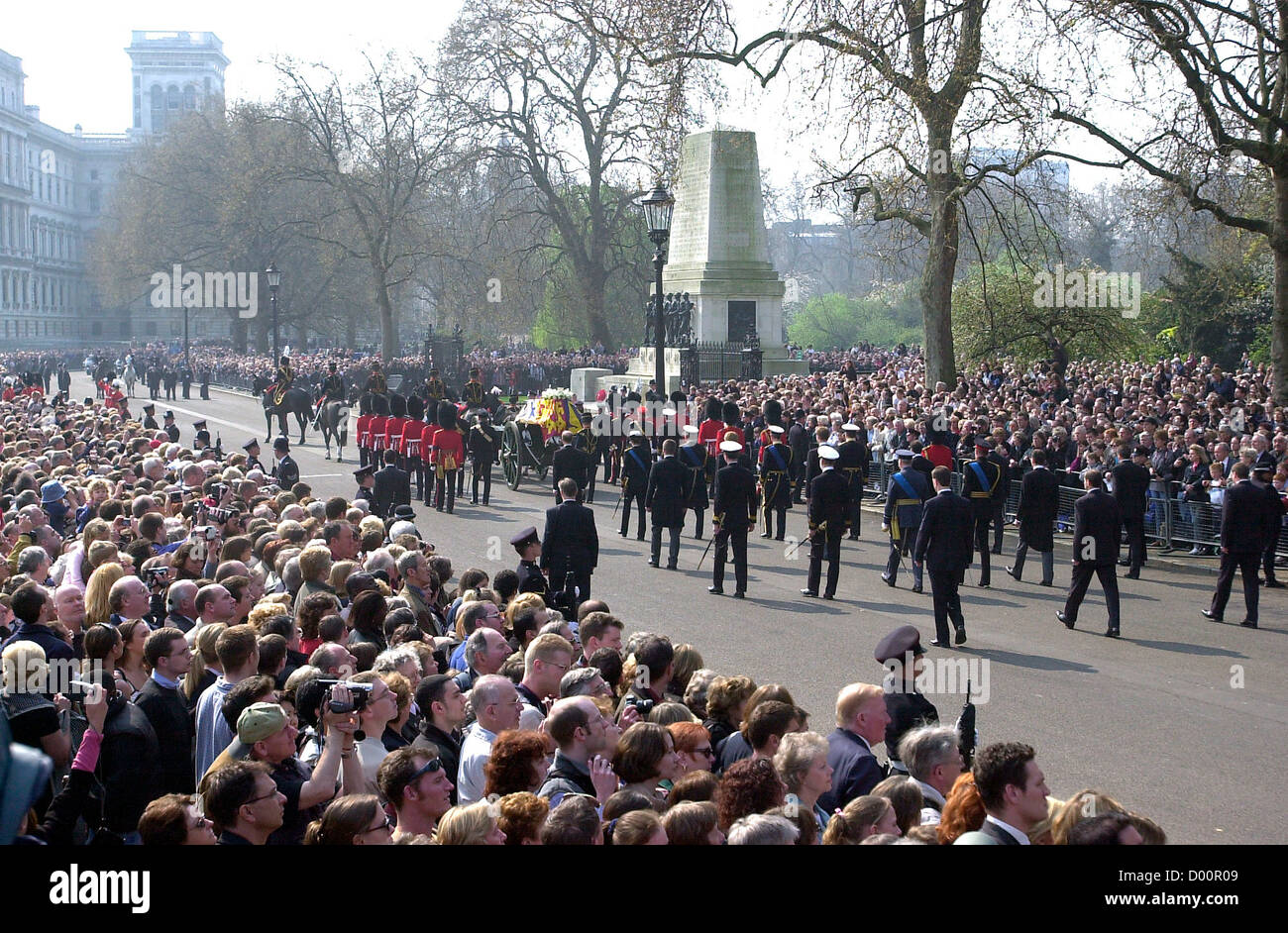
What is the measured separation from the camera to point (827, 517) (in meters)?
14.3

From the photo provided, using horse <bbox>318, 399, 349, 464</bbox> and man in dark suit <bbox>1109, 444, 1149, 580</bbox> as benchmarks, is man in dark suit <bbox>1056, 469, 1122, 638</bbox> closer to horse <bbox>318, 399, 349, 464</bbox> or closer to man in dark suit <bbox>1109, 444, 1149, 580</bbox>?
man in dark suit <bbox>1109, 444, 1149, 580</bbox>

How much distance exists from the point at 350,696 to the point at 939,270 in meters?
20.8

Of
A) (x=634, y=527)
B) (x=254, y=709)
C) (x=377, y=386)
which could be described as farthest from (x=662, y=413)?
(x=254, y=709)

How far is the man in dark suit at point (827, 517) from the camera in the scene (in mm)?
14281

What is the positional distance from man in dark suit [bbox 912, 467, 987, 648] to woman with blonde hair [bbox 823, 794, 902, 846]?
759 cm

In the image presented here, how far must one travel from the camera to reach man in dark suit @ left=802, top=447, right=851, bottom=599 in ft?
46.9

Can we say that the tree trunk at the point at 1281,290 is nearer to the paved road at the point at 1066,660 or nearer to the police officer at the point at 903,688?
the paved road at the point at 1066,660

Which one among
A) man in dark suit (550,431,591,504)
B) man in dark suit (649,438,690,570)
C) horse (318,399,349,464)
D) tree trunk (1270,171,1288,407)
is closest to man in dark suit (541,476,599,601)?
man in dark suit (649,438,690,570)

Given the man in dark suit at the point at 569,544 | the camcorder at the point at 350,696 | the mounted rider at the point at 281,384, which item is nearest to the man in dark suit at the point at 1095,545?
the man in dark suit at the point at 569,544

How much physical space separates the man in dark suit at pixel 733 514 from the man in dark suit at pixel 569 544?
98.4 inches
